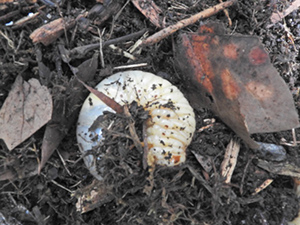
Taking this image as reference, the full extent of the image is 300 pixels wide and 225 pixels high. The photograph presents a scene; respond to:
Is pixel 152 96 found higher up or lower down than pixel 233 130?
higher up

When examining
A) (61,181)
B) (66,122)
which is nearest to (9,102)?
(66,122)

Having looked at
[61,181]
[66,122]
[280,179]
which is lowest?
[280,179]

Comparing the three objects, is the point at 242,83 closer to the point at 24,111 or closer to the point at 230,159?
the point at 230,159

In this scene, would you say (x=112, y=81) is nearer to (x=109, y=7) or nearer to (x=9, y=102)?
(x=109, y=7)

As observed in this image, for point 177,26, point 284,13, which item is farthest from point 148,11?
point 284,13

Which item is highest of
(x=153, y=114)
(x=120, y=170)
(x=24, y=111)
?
(x=24, y=111)

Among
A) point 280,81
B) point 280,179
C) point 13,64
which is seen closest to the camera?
point 280,81

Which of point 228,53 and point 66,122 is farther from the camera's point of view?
point 66,122
